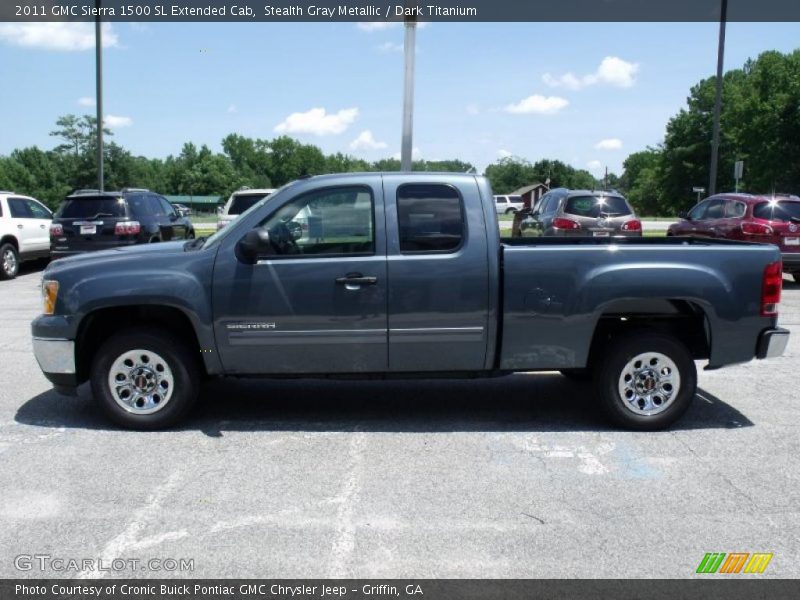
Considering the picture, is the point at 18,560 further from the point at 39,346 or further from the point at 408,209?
the point at 408,209

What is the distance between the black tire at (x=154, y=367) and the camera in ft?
18.4

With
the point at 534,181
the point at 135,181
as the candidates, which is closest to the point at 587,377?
the point at 135,181

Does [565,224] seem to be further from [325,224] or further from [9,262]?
[9,262]

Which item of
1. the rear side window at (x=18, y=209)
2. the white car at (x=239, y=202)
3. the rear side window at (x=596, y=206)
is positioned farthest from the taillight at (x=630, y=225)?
the rear side window at (x=18, y=209)

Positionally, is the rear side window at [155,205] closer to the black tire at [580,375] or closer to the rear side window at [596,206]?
the rear side window at [596,206]

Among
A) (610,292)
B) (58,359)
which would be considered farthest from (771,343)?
(58,359)

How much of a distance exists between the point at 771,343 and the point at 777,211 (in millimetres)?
9659

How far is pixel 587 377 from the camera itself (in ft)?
22.3

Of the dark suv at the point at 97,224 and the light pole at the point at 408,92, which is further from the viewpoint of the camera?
the dark suv at the point at 97,224

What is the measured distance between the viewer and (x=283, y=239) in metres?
5.62

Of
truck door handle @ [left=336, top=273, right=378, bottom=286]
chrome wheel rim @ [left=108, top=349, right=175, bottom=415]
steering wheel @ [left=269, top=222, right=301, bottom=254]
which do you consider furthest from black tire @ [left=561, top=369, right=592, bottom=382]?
chrome wheel rim @ [left=108, top=349, right=175, bottom=415]

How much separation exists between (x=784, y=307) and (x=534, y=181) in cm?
12389

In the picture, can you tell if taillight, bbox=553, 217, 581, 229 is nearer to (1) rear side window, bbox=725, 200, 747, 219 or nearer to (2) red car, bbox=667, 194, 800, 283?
(2) red car, bbox=667, 194, 800, 283

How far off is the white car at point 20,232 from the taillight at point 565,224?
37.4ft
